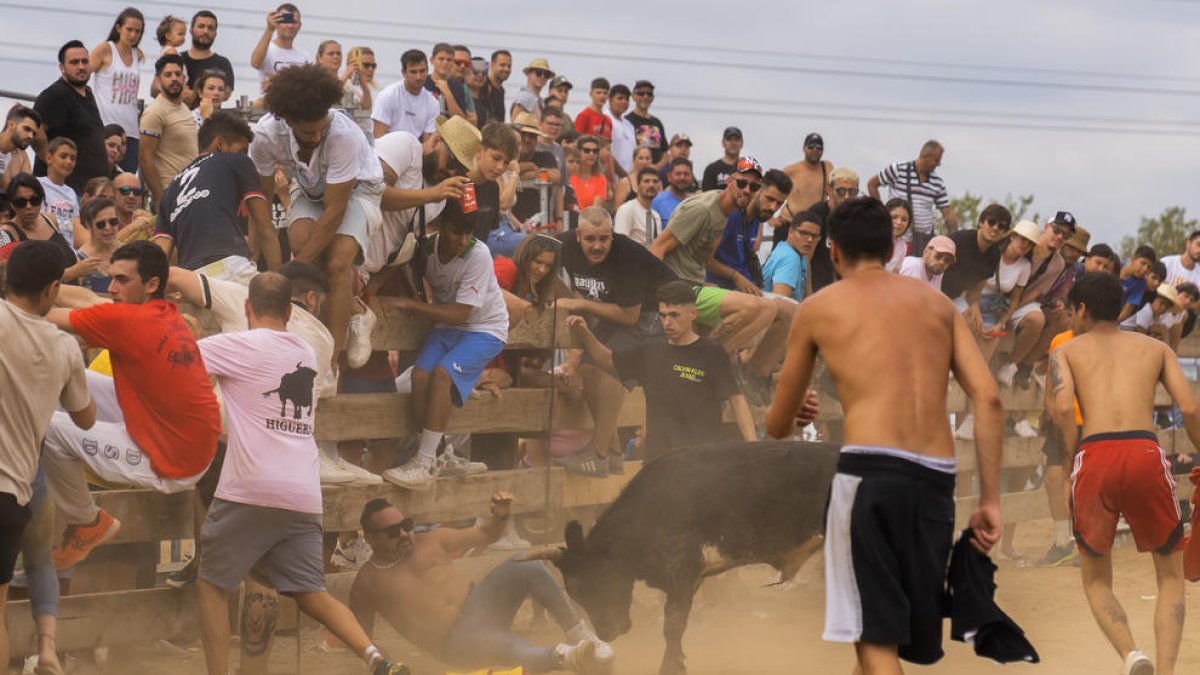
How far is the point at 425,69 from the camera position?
43.8ft

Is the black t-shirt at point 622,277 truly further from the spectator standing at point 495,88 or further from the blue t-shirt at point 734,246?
the spectator standing at point 495,88

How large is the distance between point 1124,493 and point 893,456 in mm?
3550

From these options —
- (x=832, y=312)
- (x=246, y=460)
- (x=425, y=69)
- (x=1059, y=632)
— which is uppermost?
(x=425, y=69)

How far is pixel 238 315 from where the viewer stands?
8117 millimetres

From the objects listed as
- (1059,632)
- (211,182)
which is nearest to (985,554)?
(211,182)

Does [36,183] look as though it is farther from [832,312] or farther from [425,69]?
[832,312]

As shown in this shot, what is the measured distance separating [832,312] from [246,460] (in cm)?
304

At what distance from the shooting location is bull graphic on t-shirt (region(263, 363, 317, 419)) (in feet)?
24.6

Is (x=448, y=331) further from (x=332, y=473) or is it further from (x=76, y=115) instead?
(x=76, y=115)

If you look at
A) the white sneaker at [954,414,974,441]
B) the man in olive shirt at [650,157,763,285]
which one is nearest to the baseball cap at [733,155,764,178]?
the man in olive shirt at [650,157,763,285]

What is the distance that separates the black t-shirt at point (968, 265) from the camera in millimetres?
13461

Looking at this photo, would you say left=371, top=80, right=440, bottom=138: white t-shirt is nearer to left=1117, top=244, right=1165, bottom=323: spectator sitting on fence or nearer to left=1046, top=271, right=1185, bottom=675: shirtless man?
left=1046, top=271, right=1185, bottom=675: shirtless man

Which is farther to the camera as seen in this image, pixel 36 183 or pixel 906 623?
pixel 36 183

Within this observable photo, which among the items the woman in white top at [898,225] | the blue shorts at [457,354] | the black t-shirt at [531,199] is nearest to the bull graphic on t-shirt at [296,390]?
the blue shorts at [457,354]
